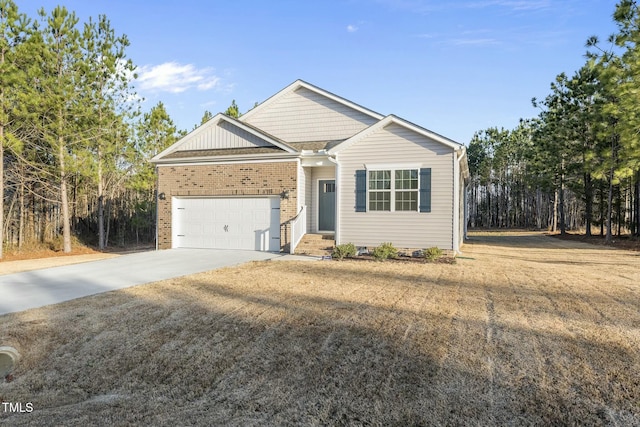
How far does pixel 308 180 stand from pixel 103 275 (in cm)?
753

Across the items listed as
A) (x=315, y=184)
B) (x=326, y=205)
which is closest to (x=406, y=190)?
(x=326, y=205)

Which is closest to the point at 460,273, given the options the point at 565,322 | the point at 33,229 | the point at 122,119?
the point at 565,322

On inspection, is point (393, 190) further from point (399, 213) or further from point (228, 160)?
point (228, 160)

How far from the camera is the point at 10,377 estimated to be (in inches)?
154

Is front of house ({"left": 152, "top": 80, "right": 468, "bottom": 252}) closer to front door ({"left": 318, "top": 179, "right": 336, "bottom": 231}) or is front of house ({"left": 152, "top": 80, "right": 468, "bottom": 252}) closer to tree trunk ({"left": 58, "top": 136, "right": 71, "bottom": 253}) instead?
front door ({"left": 318, "top": 179, "right": 336, "bottom": 231})

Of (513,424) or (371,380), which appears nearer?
(513,424)

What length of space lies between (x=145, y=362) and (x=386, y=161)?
10.1 meters

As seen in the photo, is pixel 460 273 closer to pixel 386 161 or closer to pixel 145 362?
pixel 386 161

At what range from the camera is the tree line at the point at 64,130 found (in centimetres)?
1396

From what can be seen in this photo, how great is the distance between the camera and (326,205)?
14.8 m

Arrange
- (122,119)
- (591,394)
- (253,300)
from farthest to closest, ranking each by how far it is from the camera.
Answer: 1. (122,119)
2. (253,300)
3. (591,394)

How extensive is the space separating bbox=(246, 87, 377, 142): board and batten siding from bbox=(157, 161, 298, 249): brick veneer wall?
292 cm

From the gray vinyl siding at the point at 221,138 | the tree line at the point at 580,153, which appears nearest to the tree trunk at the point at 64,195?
the gray vinyl siding at the point at 221,138

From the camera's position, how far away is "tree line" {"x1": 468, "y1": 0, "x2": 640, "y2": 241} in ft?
52.3
